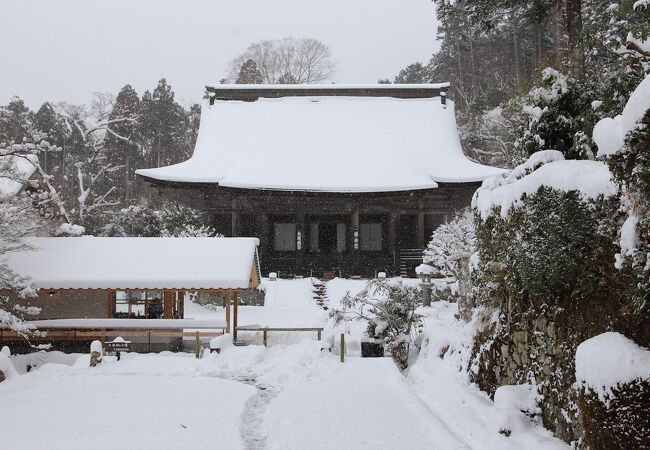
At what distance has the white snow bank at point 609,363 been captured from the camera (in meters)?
5.77

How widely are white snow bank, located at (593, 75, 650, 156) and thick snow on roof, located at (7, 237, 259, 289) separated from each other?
41.2 ft

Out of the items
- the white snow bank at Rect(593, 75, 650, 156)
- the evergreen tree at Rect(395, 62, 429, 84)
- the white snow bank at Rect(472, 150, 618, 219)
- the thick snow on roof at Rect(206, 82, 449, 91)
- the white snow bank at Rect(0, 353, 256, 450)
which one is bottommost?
the white snow bank at Rect(0, 353, 256, 450)

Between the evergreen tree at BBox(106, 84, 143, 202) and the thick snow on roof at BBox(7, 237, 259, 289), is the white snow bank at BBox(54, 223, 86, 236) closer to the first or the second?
the thick snow on roof at BBox(7, 237, 259, 289)

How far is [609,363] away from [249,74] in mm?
42177

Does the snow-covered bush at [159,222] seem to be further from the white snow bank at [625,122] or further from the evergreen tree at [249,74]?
Result: the white snow bank at [625,122]

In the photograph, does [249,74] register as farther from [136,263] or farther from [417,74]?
[136,263]

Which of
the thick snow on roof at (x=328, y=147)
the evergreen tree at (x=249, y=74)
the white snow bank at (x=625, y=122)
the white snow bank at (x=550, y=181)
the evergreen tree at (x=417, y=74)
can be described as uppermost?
the evergreen tree at (x=417, y=74)

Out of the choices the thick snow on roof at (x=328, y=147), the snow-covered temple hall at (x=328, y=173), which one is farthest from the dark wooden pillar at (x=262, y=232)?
the thick snow on roof at (x=328, y=147)

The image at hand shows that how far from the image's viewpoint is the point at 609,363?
19.5ft

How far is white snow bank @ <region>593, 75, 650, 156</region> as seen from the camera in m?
5.11

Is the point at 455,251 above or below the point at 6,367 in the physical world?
above

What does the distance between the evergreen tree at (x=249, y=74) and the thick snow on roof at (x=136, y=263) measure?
28666 mm

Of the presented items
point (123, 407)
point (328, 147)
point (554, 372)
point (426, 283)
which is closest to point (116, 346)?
point (123, 407)

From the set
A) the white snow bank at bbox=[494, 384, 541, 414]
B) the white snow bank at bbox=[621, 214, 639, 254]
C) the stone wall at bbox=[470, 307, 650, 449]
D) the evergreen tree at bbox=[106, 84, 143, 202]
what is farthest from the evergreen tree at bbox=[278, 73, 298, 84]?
the white snow bank at bbox=[621, 214, 639, 254]
